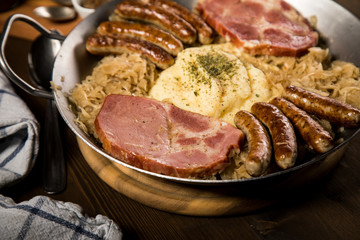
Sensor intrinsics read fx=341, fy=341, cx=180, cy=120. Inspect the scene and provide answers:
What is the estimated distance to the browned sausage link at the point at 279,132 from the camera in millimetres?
2004

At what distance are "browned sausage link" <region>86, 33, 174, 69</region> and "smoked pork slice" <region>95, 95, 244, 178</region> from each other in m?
0.50

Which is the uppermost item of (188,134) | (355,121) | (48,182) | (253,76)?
(355,121)

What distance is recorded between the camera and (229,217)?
7.45 feet

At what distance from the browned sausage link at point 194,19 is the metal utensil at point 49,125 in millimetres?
1058

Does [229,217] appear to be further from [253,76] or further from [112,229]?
[253,76]

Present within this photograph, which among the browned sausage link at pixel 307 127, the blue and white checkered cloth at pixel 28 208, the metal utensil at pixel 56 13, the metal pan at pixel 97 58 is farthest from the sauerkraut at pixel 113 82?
the metal utensil at pixel 56 13

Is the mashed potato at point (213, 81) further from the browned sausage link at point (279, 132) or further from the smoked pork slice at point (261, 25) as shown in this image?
the browned sausage link at point (279, 132)

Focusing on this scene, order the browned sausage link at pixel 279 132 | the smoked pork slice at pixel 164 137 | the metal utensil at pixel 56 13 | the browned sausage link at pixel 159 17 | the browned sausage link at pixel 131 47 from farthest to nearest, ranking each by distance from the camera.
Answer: the metal utensil at pixel 56 13
the browned sausage link at pixel 159 17
the browned sausage link at pixel 131 47
the smoked pork slice at pixel 164 137
the browned sausage link at pixel 279 132

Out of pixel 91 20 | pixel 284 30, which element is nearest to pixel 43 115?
pixel 91 20

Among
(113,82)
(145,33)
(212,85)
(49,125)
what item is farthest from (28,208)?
(145,33)

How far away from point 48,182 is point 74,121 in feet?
1.52

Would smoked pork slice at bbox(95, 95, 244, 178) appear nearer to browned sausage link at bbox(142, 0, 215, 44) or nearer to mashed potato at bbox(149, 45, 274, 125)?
mashed potato at bbox(149, 45, 274, 125)

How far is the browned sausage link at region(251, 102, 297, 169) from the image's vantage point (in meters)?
2.00

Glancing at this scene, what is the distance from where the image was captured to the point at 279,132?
7.02 feet
